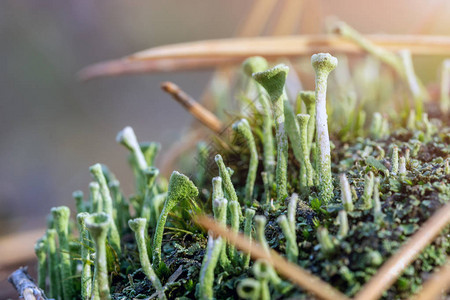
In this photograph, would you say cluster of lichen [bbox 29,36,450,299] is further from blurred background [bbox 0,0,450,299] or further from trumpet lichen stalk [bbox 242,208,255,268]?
blurred background [bbox 0,0,450,299]

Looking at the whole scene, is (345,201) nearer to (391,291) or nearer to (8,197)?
(391,291)

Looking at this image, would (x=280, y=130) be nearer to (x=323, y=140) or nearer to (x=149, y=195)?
(x=323, y=140)

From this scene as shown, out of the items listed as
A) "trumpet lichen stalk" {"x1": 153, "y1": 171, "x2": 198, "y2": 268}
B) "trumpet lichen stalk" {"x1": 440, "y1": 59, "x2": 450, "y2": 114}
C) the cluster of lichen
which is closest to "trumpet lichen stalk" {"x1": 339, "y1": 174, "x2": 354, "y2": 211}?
the cluster of lichen

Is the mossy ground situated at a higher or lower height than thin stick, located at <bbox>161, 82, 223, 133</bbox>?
lower

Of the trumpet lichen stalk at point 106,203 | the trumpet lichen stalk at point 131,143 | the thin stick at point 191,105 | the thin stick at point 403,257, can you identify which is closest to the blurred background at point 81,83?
the thin stick at point 191,105

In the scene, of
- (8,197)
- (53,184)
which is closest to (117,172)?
(53,184)

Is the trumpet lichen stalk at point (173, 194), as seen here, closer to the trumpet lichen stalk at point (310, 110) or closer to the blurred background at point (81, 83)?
the trumpet lichen stalk at point (310, 110)

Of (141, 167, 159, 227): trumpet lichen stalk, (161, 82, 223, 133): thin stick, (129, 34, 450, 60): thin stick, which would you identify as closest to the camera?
(141, 167, 159, 227): trumpet lichen stalk
